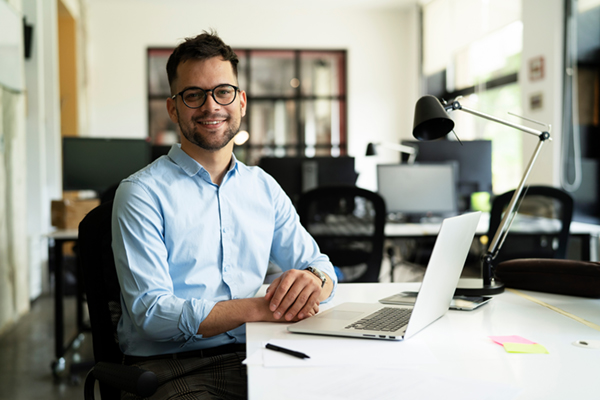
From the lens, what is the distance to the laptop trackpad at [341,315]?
112 centimetres

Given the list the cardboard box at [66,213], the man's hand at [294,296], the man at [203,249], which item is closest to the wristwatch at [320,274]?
the man at [203,249]

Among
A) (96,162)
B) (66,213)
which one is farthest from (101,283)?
(96,162)

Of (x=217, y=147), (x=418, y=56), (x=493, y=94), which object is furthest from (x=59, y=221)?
(x=418, y=56)

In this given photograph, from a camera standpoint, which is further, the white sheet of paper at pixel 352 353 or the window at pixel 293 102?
the window at pixel 293 102

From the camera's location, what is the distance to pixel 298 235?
1490 millimetres

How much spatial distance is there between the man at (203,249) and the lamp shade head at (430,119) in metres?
0.41

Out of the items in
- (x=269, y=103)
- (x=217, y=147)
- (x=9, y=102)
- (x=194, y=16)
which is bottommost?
(x=217, y=147)

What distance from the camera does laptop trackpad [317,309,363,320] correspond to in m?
1.12

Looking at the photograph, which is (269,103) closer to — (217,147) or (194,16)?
(194,16)

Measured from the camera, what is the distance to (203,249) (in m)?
1.26

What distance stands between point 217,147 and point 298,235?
0.34 m

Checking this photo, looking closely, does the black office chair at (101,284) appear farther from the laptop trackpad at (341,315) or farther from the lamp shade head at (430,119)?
the lamp shade head at (430,119)

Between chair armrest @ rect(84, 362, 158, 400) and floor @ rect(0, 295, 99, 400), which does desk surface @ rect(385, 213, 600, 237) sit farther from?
chair armrest @ rect(84, 362, 158, 400)

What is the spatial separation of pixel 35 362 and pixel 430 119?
265cm
